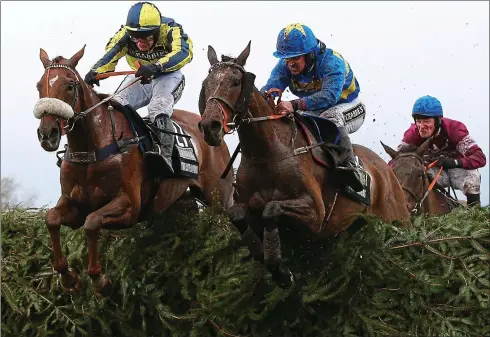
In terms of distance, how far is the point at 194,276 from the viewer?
29.8 feet

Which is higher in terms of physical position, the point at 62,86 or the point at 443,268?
the point at 62,86

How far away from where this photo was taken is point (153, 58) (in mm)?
10656

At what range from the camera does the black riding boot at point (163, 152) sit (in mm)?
9836

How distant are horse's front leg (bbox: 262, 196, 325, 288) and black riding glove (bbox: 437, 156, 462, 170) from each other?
4517 millimetres

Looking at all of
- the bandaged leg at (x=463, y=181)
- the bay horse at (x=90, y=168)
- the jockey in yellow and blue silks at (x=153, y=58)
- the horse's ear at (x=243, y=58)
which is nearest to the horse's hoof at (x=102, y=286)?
the bay horse at (x=90, y=168)

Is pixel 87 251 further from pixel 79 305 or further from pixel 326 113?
pixel 326 113

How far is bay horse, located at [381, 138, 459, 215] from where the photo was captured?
12.0m

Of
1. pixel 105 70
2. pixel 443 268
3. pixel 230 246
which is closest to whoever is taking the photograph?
pixel 443 268

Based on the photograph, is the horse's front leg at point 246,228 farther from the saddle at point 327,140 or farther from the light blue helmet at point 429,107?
the light blue helmet at point 429,107

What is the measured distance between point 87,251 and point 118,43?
2398mm

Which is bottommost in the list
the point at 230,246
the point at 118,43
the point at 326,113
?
the point at 230,246

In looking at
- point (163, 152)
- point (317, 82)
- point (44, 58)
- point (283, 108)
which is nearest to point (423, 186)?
point (317, 82)

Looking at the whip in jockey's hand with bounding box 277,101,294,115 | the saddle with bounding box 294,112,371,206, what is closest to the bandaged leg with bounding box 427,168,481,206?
the saddle with bounding box 294,112,371,206

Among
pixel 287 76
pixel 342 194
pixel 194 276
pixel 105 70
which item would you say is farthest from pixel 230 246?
pixel 105 70
